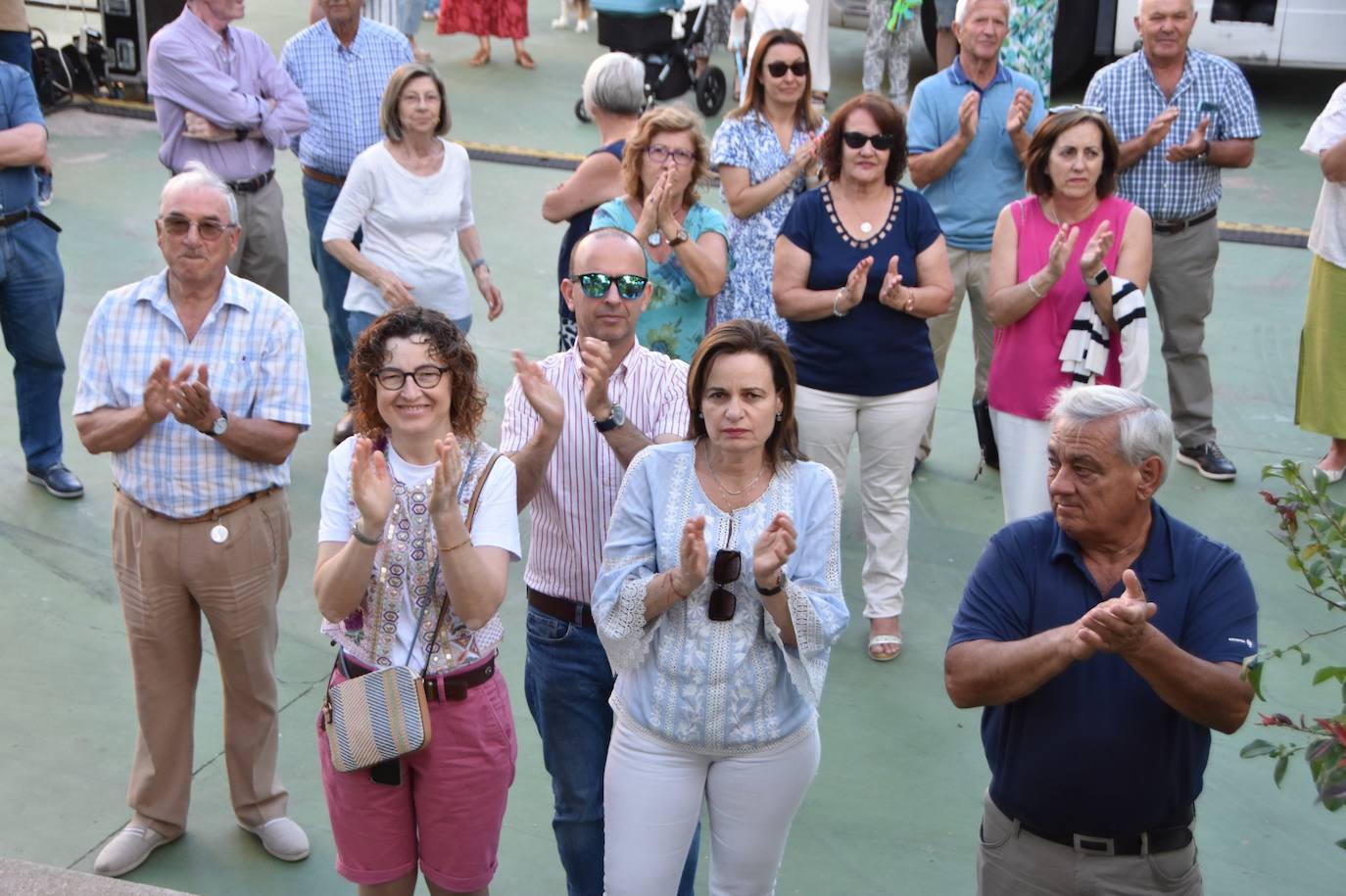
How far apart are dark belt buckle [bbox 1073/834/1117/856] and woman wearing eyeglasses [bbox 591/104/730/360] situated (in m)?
2.58

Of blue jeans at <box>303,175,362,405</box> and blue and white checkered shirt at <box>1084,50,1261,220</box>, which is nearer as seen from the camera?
blue and white checkered shirt at <box>1084,50,1261,220</box>

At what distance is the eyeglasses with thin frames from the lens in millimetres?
5535

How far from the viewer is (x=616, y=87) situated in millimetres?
6465

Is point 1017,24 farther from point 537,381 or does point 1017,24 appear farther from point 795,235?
point 537,381

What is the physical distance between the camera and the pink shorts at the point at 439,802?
3.85 meters

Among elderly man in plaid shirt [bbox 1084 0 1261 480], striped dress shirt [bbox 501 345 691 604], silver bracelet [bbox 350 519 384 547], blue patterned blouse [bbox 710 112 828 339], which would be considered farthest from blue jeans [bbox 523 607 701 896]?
elderly man in plaid shirt [bbox 1084 0 1261 480]

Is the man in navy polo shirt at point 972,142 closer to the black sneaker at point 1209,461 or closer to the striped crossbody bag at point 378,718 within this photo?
the black sneaker at point 1209,461

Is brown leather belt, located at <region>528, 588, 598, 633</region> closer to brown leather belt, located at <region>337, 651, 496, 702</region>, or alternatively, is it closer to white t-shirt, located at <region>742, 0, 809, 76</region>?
brown leather belt, located at <region>337, 651, 496, 702</region>

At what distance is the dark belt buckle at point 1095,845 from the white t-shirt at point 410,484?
1445 mm

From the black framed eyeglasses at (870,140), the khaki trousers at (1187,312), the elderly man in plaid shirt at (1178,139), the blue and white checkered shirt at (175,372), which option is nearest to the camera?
the blue and white checkered shirt at (175,372)

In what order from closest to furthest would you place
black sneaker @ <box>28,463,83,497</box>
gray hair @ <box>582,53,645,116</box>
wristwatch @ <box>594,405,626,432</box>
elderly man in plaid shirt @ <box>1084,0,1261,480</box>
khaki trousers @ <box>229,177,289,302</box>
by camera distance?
wristwatch @ <box>594,405,626,432</box> → gray hair @ <box>582,53,645,116</box> → elderly man in plaid shirt @ <box>1084,0,1261,480</box> → black sneaker @ <box>28,463,83,497</box> → khaki trousers @ <box>229,177,289,302</box>

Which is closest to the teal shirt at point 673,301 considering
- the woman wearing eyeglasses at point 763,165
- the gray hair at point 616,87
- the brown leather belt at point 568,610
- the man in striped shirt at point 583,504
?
the woman wearing eyeglasses at point 763,165

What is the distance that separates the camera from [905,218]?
18.7 ft

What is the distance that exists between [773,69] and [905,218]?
3.47ft
